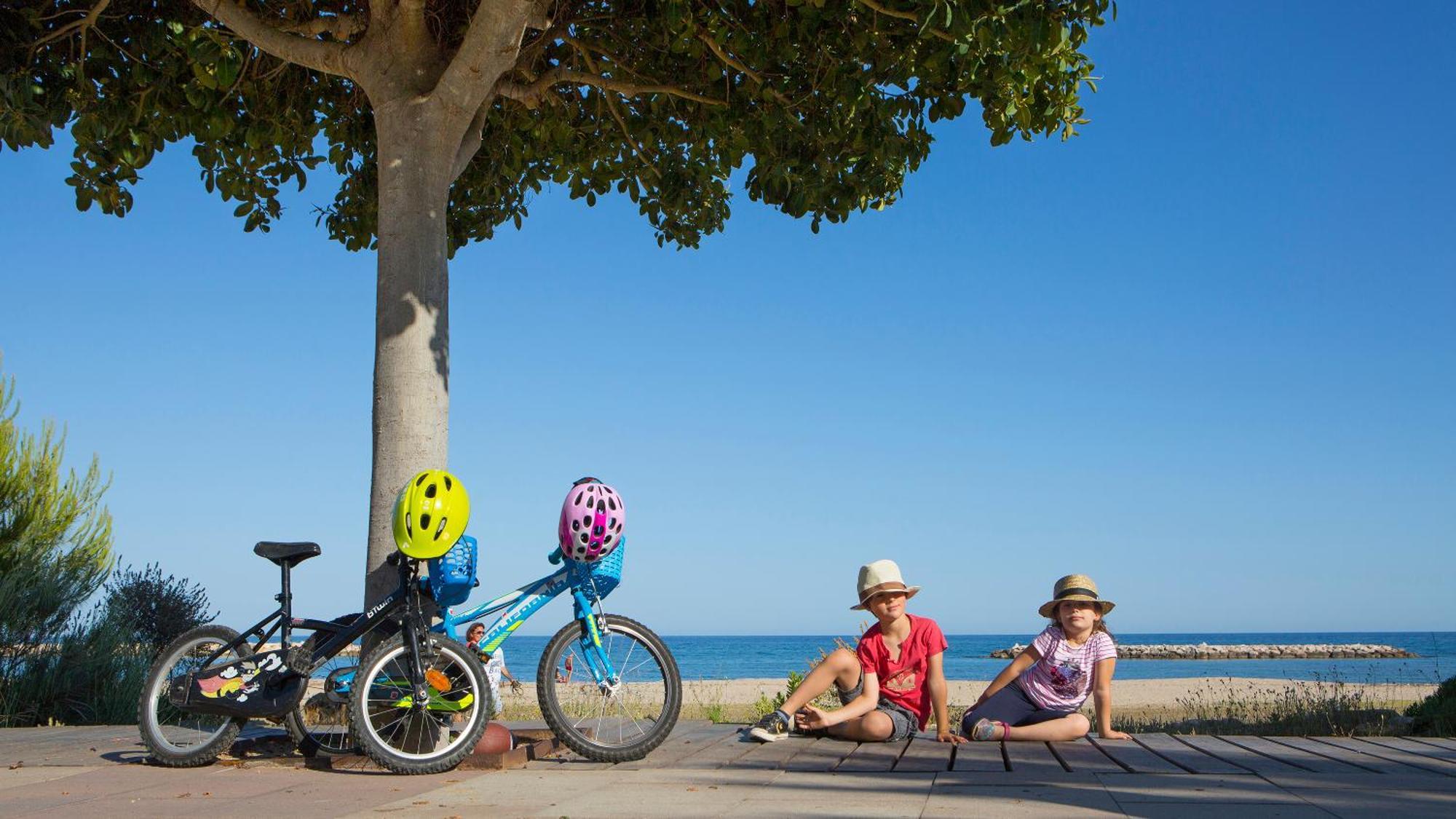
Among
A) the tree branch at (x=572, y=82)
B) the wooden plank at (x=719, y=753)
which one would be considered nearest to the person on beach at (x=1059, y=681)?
the wooden plank at (x=719, y=753)

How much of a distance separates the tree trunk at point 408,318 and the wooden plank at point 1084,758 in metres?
4.18

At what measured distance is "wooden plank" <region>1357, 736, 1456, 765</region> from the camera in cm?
686

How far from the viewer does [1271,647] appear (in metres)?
89.6

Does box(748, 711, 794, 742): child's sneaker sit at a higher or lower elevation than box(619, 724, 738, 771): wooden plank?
higher

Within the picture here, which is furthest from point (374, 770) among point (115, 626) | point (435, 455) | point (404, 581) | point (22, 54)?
point (115, 626)

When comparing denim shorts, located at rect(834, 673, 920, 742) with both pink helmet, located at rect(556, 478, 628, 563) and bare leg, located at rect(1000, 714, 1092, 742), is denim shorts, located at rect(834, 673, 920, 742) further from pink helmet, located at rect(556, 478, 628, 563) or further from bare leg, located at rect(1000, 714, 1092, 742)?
pink helmet, located at rect(556, 478, 628, 563)

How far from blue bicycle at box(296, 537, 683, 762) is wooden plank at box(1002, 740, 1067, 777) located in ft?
6.26

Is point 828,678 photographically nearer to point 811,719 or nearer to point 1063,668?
point 811,719

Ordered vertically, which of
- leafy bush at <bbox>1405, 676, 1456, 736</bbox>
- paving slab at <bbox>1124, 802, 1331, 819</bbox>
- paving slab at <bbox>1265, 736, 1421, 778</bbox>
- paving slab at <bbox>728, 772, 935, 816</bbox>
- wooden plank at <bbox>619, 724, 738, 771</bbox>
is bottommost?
leafy bush at <bbox>1405, 676, 1456, 736</bbox>

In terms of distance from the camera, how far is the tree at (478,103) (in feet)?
25.7

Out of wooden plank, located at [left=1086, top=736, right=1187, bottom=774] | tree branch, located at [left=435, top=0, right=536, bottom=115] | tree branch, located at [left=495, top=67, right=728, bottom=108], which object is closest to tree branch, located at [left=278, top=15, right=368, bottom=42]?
tree branch, located at [left=495, top=67, right=728, bottom=108]

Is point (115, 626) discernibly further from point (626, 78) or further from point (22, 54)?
point (626, 78)

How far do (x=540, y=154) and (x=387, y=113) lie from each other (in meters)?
3.16

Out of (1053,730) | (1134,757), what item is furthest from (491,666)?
(1134,757)
